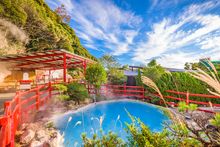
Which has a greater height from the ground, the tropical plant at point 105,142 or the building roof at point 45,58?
the building roof at point 45,58

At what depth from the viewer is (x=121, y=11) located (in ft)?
28.8

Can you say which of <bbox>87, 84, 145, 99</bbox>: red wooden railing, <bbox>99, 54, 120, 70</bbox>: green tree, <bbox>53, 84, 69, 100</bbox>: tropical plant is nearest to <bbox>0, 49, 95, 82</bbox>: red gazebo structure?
<bbox>53, 84, 69, 100</bbox>: tropical plant

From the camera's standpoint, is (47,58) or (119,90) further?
(47,58)

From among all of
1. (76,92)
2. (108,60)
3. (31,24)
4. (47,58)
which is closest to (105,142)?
(76,92)

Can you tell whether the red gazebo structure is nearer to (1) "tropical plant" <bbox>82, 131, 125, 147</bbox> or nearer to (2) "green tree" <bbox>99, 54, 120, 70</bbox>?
(2) "green tree" <bbox>99, 54, 120, 70</bbox>

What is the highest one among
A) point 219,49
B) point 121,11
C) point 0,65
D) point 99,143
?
point 121,11

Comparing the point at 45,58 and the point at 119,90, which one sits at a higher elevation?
the point at 45,58

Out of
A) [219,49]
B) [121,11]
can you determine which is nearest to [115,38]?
[121,11]

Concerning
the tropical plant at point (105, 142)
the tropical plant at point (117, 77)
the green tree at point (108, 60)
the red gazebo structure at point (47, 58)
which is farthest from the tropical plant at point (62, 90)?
the green tree at point (108, 60)

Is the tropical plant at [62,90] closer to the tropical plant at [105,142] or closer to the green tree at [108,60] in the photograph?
the tropical plant at [105,142]

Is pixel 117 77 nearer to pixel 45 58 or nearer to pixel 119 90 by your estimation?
pixel 119 90

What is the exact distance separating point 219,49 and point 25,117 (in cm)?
640

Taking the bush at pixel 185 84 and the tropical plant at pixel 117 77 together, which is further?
the tropical plant at pixel 117 77

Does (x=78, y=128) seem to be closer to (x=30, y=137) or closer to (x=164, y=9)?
(x=30, y=137)
